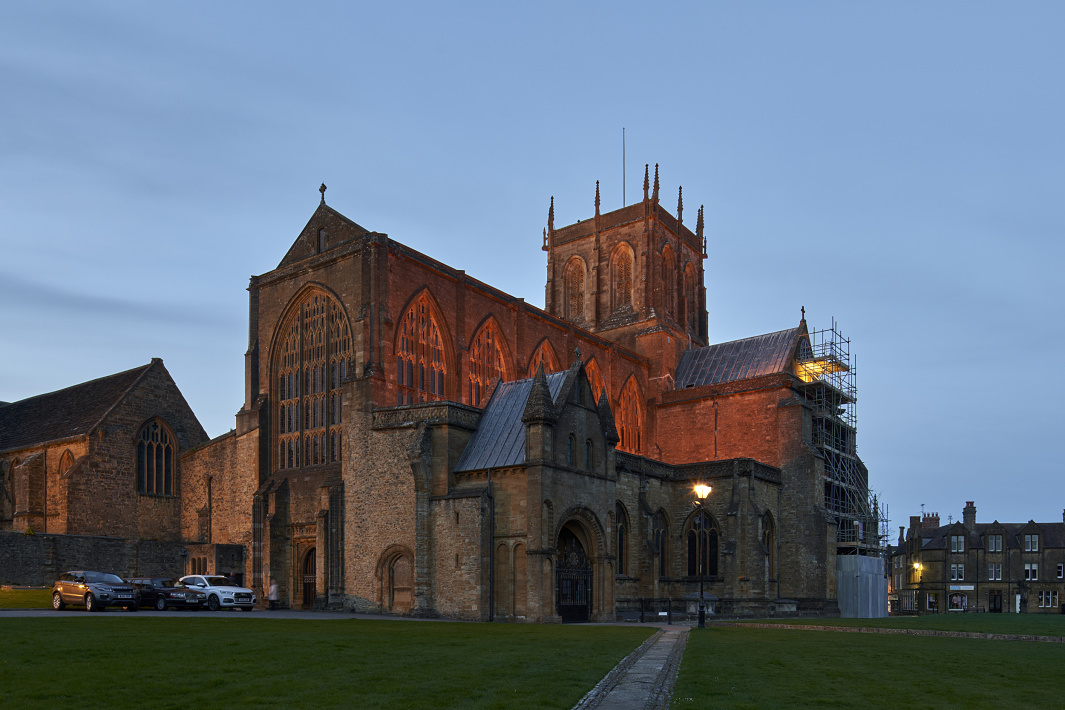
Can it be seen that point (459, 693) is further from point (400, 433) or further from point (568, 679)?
point (400, 433)

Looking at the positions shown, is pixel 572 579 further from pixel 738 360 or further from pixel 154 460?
pixel 738 360

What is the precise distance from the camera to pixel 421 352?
4369cm

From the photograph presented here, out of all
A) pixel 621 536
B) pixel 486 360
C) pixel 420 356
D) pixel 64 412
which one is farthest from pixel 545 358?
pixel 64 412

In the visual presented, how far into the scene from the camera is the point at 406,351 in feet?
140

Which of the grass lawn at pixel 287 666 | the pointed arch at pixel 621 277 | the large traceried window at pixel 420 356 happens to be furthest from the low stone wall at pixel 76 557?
the pointed arch at pixel 621 277

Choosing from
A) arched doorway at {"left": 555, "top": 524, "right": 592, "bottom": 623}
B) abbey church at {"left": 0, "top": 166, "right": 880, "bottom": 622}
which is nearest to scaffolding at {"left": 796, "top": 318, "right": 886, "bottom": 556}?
abbey church at {"left": 0, "top": 166, "right": 880, "bottom": 622}

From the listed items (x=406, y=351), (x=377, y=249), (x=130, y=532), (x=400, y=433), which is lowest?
(x=130, y=532)

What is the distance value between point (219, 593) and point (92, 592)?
5236 millimetres

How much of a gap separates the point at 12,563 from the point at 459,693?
3447cm

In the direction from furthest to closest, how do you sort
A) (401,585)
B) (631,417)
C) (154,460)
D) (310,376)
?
(631,417) → (154,460) → (310,376) → (401,585)

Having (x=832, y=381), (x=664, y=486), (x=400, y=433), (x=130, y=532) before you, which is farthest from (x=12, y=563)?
(x=832, y=381)

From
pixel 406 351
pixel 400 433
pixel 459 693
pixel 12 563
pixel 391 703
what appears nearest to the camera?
pixel 391 703

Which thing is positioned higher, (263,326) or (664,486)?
(263,326)

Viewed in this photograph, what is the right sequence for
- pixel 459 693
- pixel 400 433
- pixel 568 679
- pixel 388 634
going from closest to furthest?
pixel 459 693
pixel 568 679
pixel 388 634
pixel 400 433
